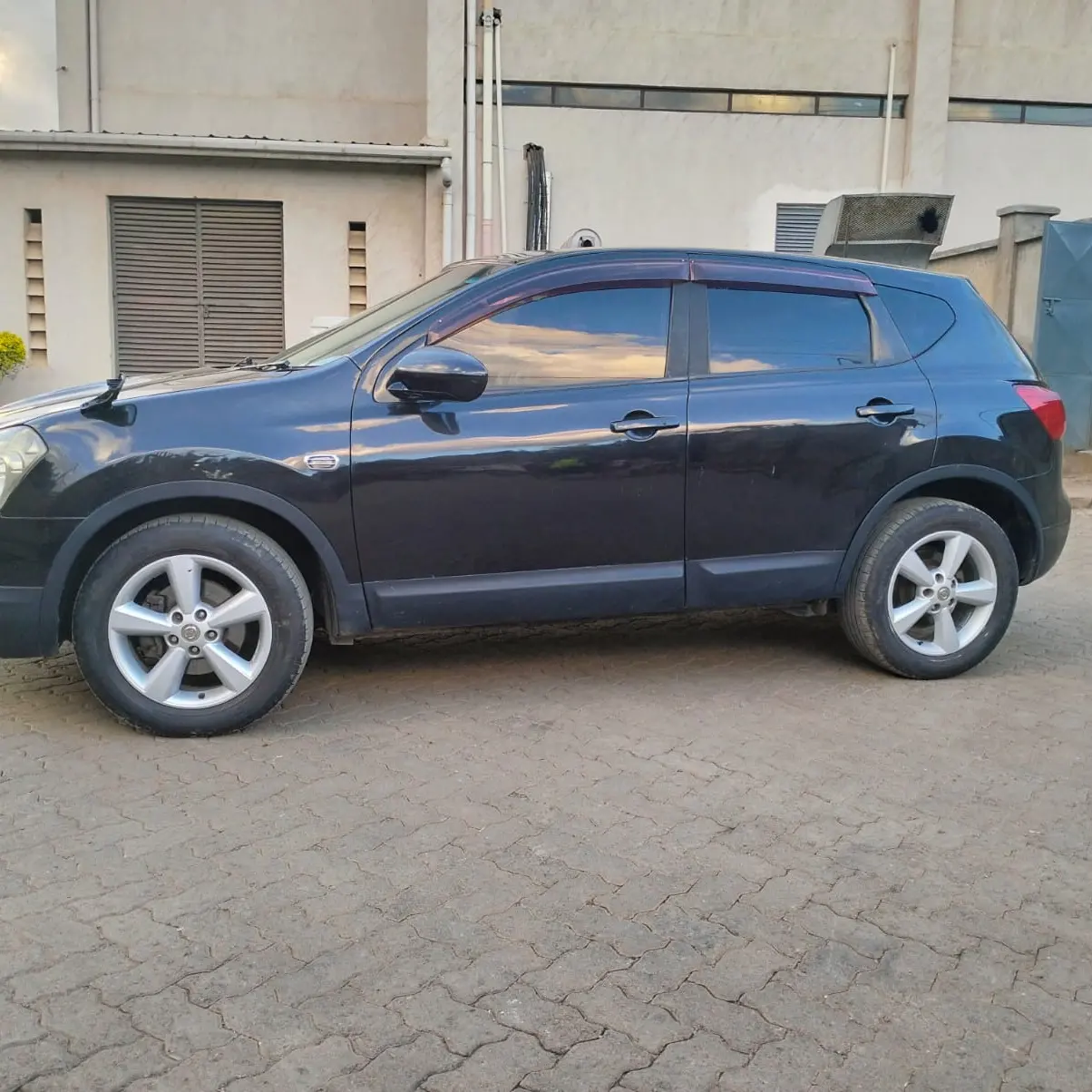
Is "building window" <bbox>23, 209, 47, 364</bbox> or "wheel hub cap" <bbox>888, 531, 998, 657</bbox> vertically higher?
"building window" <bbox>23, 209, 47, 364</bbox>

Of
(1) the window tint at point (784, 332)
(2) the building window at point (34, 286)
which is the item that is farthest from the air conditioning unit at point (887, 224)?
(2) the building window at point (34, 286)

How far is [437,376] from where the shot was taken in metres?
4.15

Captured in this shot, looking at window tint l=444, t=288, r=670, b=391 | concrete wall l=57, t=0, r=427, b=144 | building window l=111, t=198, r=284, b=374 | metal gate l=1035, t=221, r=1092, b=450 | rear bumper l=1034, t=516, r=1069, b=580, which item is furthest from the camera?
concrete wall l=57, t=0, r=427, b=144

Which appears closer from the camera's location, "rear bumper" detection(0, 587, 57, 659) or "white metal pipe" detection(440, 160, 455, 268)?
"rear bumper" detection(0, 587, 57, 659)

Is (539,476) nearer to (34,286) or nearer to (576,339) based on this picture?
(576,339)

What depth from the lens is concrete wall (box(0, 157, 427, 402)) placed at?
12250 millimetres

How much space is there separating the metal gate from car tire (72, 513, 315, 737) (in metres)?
9.45

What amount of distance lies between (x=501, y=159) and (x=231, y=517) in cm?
1062

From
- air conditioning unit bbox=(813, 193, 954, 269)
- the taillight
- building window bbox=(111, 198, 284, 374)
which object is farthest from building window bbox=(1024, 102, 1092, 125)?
the taillight

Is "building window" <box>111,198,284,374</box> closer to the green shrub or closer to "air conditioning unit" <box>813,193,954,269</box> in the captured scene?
the green shrub

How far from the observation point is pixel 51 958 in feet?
8.76

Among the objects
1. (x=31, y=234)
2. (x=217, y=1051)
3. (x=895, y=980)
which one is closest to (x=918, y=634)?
(x=895, y=980)

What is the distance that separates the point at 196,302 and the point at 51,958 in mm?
10945

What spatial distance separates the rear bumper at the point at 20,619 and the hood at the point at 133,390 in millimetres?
608
